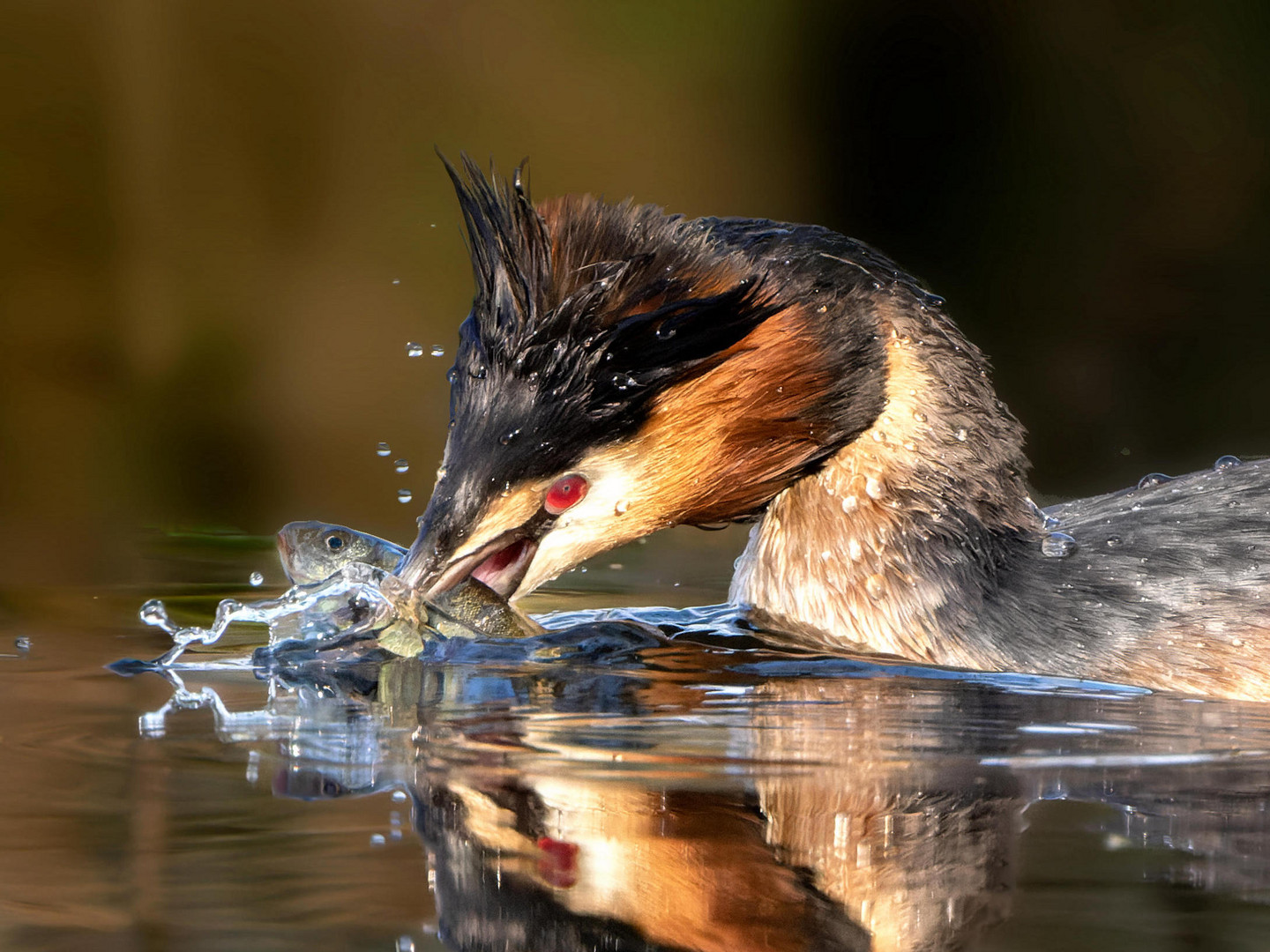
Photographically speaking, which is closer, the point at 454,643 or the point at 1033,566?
the point at 454,643

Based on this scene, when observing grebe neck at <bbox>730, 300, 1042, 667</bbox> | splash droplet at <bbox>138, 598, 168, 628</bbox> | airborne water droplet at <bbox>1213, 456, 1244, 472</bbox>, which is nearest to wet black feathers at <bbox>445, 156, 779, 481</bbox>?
grebe neck at <bbox>730, 300, 1042, 667</bbox>

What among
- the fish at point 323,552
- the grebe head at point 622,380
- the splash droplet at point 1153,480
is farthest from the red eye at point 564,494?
the splash droplet at point 1153,480

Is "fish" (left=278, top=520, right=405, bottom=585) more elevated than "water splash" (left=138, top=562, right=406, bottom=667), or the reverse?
"fish" (left=278, top=520, right=405, bottom=585)

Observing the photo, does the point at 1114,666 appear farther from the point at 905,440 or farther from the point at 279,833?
the point at 279,833

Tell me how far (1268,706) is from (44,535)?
5213 millimetres

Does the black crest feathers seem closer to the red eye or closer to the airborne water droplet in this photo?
the red eye

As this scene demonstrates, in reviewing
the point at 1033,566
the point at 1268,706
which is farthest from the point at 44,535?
the point at 1268,706

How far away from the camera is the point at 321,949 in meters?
1.87

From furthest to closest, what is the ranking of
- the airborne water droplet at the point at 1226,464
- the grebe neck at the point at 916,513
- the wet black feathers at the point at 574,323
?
the airborne water droplet at the point at 1226,464, the grebe neck at the point at 916,513, the wet black feathers at the point at 574,323

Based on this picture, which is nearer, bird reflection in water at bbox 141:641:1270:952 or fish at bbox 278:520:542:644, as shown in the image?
bird reflection in water at bbox 141:641:1270:952

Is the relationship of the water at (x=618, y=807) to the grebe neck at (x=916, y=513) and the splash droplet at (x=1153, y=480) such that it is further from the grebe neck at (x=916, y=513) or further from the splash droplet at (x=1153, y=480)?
the splash droplet at (x=1153, y=480)

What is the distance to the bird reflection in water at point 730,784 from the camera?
6.72 feet

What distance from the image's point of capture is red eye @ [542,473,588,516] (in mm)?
3793

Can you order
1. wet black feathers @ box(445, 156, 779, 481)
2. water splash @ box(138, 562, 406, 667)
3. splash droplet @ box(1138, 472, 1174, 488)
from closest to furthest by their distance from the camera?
wet black feathers @ box(445, 156, 779, 481), water splash @ box(138, 562, 406, 667), splash droplet @ box(1138, 472, 1174, 488)
